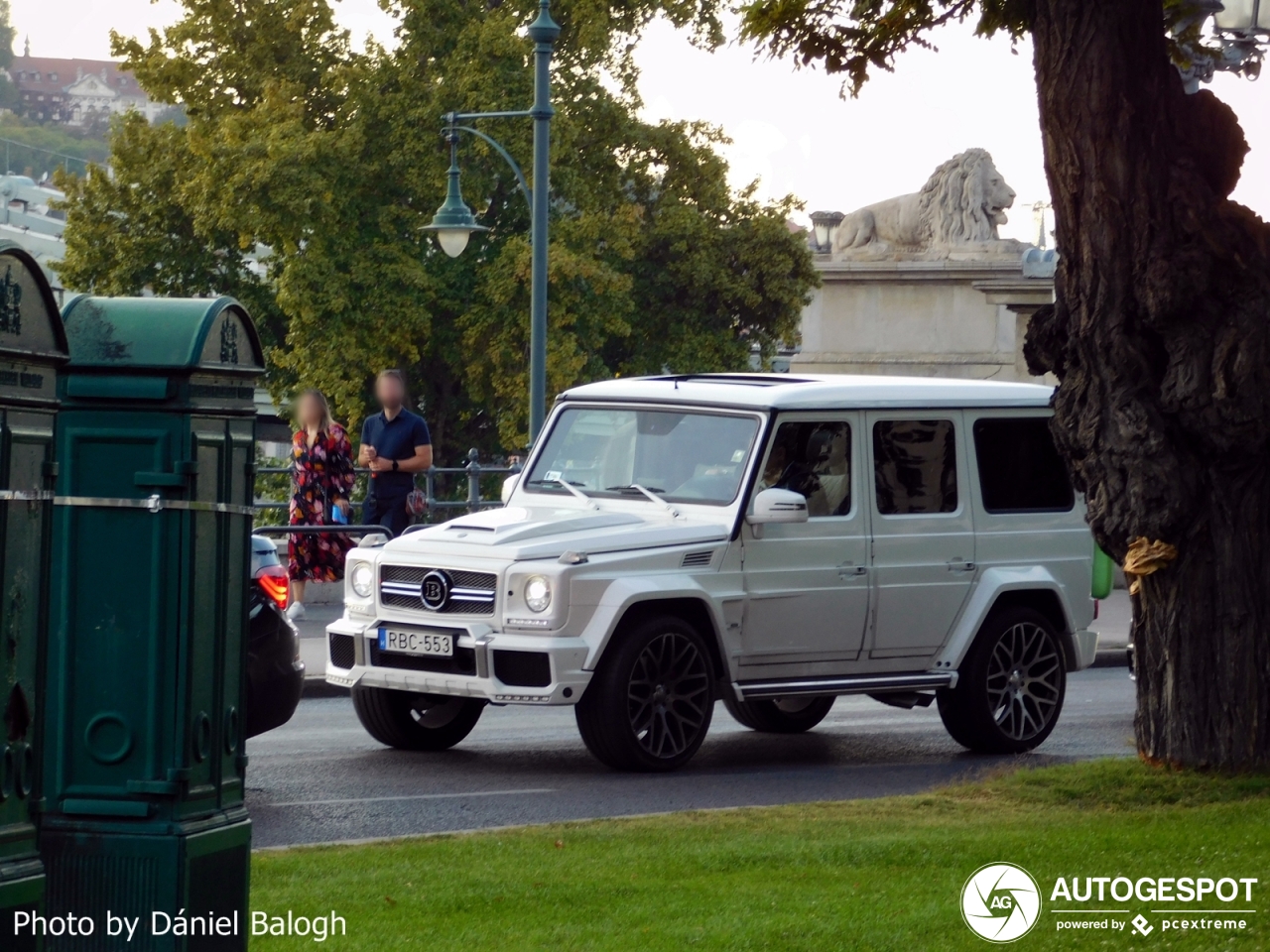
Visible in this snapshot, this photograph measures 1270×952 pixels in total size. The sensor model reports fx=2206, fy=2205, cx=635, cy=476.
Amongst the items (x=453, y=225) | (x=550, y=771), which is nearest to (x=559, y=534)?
(x=550, y=771)

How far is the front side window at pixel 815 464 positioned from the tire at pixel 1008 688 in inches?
46.1

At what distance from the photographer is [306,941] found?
19.5 ft

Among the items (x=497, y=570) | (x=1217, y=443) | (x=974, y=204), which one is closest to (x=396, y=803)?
(x=497, y=570)

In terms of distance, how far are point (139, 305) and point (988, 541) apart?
7.27 meters

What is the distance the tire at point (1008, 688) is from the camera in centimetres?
1172

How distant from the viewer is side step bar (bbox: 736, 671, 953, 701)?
432 inches

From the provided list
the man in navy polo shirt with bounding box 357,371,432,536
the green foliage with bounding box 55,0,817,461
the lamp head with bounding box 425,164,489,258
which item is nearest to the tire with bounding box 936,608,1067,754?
the man in navy polo shirt with bounding box 357,371,432,536

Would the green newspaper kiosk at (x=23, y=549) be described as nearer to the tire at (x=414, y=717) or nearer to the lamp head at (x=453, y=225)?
the tire at (x=414, y=717)

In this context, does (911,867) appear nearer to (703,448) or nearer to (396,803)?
(396,803)

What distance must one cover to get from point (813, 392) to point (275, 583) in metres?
3.01

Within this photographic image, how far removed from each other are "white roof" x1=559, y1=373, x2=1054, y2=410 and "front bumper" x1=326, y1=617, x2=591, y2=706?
5.78ft

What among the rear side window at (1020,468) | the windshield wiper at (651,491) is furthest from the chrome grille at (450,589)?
the rear side window at (1020,468)

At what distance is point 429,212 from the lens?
41.9 m

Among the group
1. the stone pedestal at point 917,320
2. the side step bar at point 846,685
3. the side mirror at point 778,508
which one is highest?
the stone pedestal at point 917,320
